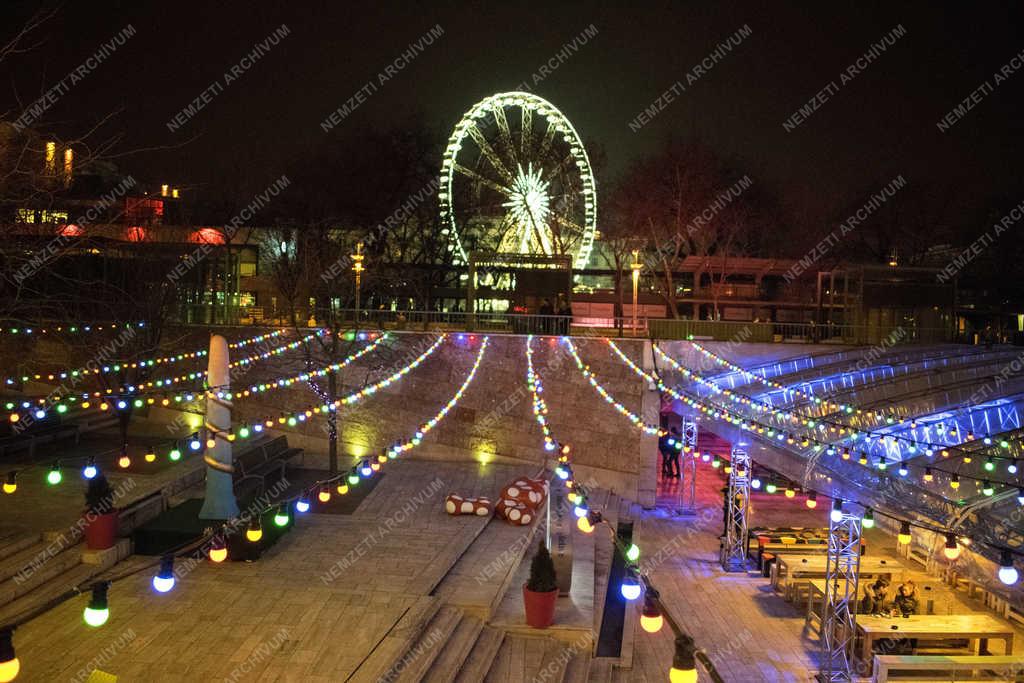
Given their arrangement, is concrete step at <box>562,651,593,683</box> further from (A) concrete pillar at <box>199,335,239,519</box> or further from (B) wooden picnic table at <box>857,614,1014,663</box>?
(A) concrete pillar at <box>199,335,239,519</box>

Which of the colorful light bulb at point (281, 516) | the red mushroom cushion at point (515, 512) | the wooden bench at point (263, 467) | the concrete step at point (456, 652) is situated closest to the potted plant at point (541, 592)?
the concrete step at point (456, 652)

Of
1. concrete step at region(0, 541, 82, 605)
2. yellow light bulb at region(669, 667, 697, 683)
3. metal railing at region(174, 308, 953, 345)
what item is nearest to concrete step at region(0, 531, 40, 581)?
concrete step at region(0, 541, 82, 605)

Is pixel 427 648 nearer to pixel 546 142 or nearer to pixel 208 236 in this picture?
pixel 546 142

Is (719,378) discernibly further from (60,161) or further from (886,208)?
(886,208)

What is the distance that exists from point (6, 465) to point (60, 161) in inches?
364

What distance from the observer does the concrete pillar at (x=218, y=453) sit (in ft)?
35.7

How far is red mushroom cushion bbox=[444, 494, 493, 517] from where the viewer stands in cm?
1251

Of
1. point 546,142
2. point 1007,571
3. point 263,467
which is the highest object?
point 546,142

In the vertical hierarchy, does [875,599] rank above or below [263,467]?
below

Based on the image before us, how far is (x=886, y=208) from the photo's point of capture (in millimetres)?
33438

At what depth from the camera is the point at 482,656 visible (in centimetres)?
814

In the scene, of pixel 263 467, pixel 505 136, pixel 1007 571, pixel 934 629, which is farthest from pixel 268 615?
pixel 505 136

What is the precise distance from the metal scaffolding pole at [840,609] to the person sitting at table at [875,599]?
1021 millimetres

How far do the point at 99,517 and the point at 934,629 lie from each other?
9.98m
